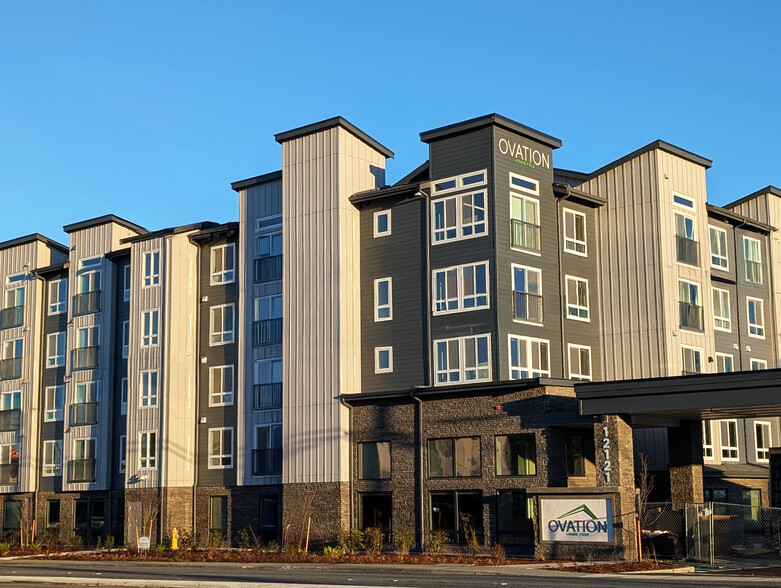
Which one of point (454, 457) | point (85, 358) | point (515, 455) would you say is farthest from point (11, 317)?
point (515, 455)

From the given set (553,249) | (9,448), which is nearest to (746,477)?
(553,249)

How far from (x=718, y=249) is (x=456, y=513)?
17986 mm

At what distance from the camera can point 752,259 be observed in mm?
51469

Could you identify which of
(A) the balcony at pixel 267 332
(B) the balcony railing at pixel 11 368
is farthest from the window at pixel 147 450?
(B) the balcony railing at pixel 11 368

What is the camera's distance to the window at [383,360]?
146 feet

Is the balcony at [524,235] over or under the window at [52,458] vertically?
over

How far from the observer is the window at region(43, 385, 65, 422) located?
57875 mm

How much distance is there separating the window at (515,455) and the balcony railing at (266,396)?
1134cm

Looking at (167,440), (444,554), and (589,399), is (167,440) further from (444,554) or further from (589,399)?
(589,399)

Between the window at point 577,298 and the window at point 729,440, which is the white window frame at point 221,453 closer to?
the window at point 577,298

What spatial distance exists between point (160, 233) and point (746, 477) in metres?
28.9

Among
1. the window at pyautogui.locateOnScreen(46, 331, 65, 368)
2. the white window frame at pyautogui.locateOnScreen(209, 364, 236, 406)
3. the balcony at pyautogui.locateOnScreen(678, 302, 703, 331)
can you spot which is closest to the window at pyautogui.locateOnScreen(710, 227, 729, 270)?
the balcony at pyautogui.locateOnScreen(678, 302, 703, 331)

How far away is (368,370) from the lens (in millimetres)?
45031

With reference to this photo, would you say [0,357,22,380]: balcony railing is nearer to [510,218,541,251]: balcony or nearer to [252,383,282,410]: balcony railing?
[252,383,282,410]: balcony railing
